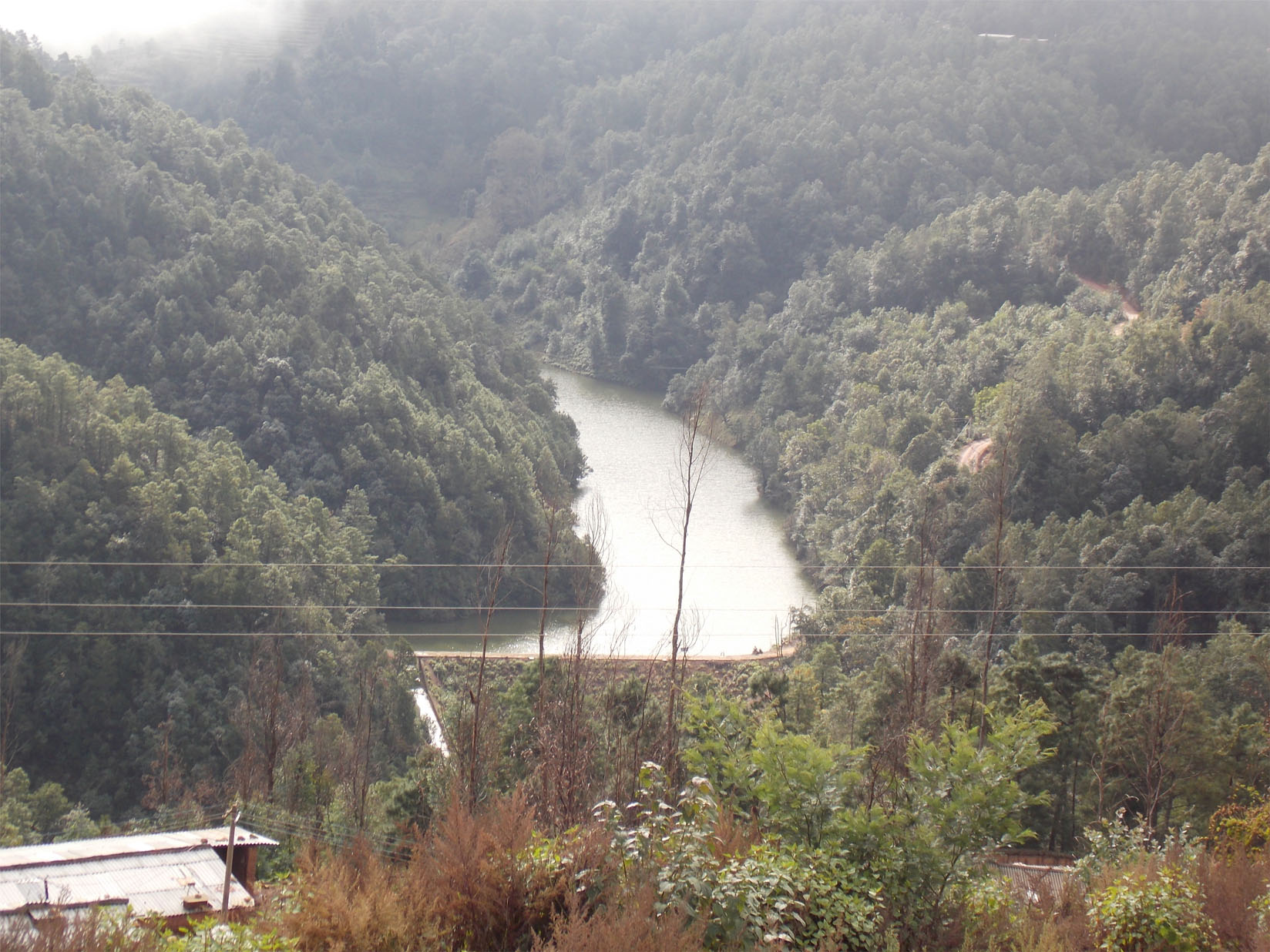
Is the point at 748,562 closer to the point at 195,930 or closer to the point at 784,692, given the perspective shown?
the point at 784,692

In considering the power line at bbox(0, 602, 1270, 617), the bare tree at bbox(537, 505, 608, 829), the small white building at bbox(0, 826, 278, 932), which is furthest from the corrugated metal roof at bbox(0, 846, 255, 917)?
the power line at bbox(0, 602, 1270, 617)

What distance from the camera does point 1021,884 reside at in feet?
31.3

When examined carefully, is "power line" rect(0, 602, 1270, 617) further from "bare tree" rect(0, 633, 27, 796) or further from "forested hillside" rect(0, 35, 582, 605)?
"forested hillside" rect(0, 35, 582, 605)

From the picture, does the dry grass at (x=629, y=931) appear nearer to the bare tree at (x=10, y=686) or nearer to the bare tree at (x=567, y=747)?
the bare tree at (x=567, y=747)

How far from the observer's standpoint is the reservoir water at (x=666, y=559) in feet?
114

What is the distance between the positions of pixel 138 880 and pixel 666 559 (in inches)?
1167

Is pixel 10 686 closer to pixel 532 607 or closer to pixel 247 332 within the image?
pixel 532 607

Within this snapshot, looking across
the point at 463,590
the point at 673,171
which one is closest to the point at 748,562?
the point at 463,590

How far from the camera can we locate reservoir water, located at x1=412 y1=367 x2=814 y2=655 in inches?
1369

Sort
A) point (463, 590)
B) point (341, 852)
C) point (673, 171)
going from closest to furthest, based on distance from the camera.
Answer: point (341, 852) → point (463, 590) → point (673, 171)

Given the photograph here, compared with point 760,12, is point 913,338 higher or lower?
lower

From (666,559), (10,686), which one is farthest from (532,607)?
(666,559)

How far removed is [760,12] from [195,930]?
9461 cm

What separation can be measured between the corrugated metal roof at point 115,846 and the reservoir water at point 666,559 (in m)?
9.94
